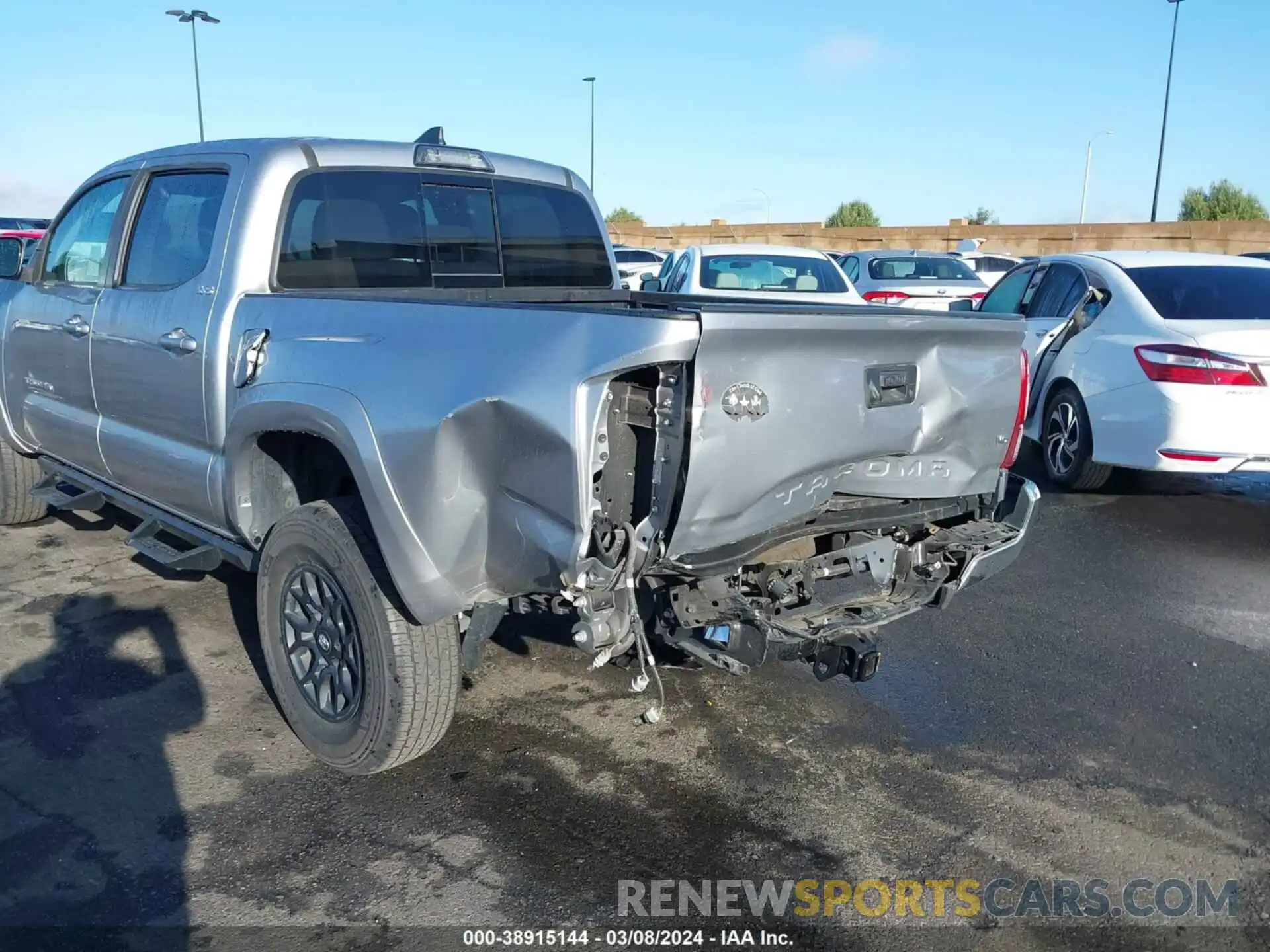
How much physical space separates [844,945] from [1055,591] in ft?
10.6

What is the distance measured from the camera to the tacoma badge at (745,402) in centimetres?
267

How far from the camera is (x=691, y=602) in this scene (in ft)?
9.86

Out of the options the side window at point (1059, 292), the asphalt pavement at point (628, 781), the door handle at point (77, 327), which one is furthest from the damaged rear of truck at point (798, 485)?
the side window at point (1059, 292)

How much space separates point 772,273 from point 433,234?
651cm

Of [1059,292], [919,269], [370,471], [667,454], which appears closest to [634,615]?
[667,454]

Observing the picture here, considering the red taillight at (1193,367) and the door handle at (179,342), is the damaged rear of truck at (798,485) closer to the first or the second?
the door handle at (179,342)

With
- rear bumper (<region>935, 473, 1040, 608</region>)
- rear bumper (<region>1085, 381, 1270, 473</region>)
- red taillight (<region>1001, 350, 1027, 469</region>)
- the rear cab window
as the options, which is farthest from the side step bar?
rear bumper (<region>1085, 381, 1270, 473</region>)

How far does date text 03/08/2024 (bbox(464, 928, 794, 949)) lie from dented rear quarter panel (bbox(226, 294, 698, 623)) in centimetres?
88

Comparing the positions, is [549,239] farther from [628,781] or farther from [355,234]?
[628,781]

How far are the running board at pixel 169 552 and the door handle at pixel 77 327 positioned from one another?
0.91 meters

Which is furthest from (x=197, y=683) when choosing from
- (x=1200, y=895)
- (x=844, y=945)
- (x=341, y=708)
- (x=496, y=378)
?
(x=1200, y=895)

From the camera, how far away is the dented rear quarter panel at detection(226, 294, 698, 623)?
258 centimetres

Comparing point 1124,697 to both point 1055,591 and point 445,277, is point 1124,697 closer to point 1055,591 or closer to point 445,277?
point 1055,591

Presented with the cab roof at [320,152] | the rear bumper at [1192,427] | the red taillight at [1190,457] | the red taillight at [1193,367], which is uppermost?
the cab roof at [320,152]
